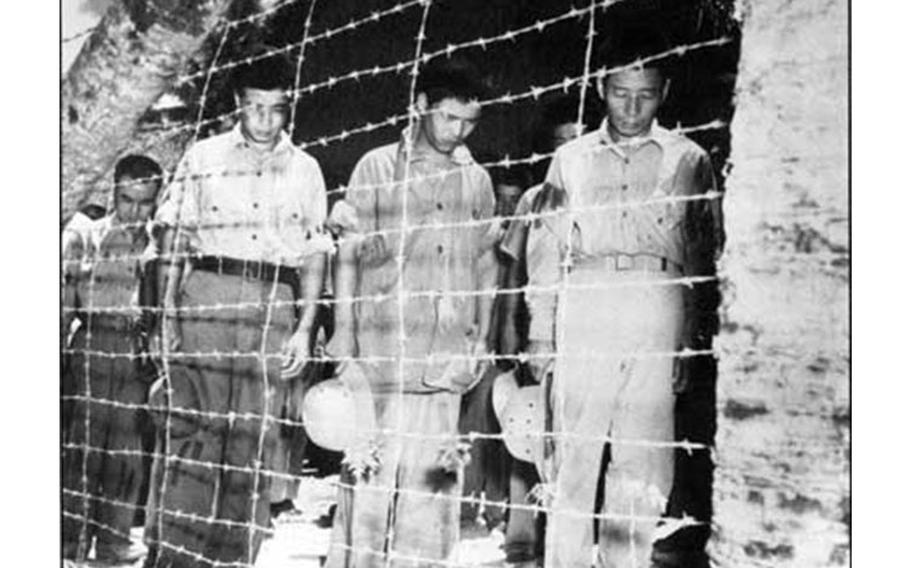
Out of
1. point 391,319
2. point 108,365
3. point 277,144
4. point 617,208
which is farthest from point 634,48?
point 108,365

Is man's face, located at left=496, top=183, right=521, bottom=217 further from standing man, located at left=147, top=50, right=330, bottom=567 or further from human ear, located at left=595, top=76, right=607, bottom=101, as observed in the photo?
standing man, located at left=147, top=50, right=330, bottom=567

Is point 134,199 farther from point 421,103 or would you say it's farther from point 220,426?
point 421,103

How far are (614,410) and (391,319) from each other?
1.31ft

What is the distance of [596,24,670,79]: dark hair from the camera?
1.72 metres

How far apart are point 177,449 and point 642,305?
907mm

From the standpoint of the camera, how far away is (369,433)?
1.98 m

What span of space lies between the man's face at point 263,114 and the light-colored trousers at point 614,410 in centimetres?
63

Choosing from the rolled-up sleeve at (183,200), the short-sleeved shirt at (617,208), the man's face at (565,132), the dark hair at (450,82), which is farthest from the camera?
the rolled-up sleeve at (183,200)

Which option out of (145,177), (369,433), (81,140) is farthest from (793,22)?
(81,140)

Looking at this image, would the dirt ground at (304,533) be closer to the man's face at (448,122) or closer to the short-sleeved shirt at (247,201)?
the short-sleeved shirt at (247,201)

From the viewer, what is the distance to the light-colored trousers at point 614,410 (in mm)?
1690

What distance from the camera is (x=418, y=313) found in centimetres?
195

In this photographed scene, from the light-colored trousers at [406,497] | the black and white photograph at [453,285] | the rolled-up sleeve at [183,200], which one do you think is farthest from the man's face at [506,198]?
the rolled-up sleeve at [183,200]
